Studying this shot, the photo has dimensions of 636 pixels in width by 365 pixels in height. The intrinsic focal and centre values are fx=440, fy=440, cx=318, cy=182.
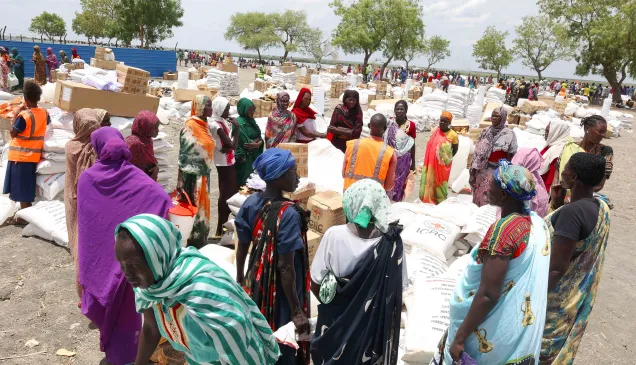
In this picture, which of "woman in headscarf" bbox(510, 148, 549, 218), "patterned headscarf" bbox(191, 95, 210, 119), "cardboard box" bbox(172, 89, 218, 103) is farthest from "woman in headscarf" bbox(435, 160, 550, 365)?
"cardboard box" bbox(172, 89, 218, 103)

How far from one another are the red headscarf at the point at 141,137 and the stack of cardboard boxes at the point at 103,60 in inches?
352

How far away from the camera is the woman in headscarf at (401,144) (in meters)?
4.75

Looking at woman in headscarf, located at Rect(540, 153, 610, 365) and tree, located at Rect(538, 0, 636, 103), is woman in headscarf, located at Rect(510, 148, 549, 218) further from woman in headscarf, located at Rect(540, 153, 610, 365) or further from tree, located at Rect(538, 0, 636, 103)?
tree, located at Rect(538, 0, 636, 103)

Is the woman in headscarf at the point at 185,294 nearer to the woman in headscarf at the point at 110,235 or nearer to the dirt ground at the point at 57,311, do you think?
the woman in headscarf at the point at 110,235

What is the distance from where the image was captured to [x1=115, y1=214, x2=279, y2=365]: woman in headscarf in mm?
1410

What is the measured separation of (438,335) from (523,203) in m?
1.15

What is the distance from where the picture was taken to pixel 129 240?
1422 mm

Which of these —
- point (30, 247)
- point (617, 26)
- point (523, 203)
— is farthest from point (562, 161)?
point (617, 26)

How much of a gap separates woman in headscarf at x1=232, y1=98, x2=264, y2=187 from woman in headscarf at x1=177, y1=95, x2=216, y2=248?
60 centimetres

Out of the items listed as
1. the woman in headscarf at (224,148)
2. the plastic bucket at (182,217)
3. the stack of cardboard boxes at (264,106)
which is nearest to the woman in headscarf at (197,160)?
the woman in headscarf at (224,148)

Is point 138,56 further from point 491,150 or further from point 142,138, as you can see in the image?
point 491,150

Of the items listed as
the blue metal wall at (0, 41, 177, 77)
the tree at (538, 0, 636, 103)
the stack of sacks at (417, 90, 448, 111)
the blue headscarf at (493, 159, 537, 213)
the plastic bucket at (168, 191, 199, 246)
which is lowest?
the plastic bucket at (168, 191, 199, 246)

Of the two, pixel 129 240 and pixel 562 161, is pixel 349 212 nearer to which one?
pixel 129 240

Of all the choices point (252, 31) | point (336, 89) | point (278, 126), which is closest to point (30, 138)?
point (278, 126)
